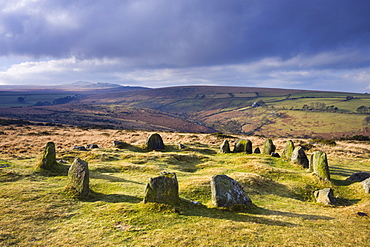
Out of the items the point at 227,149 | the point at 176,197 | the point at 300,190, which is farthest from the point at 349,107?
the point at 176,197

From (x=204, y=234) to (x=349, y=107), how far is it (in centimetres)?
19435

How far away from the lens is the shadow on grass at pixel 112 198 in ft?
42.0

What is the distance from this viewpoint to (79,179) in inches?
515

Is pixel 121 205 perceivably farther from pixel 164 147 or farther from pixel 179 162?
pixel 164 147

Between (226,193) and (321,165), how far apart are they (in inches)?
488

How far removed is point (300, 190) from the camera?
17516 millimetres

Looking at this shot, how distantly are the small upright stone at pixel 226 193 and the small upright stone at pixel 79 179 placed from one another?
7.47 metres

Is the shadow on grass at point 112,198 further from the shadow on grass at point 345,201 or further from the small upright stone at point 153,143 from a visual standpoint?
the small upright stone at point 153,143

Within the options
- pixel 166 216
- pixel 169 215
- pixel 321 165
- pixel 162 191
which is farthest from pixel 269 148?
pixel 166 216

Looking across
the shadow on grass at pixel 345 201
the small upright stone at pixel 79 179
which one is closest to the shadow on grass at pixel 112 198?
the small upright stone at pixel 79 179

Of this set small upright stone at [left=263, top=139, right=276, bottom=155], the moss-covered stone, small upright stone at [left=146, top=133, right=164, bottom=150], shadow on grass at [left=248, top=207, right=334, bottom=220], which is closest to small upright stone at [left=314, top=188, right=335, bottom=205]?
shadow on grass at [left=248, top=207, right=334, bottom=220]

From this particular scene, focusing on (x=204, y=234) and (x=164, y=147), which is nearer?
(x=204, y=234)

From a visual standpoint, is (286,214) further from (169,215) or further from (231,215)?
(169,215)

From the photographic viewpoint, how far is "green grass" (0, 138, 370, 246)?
8.49m
